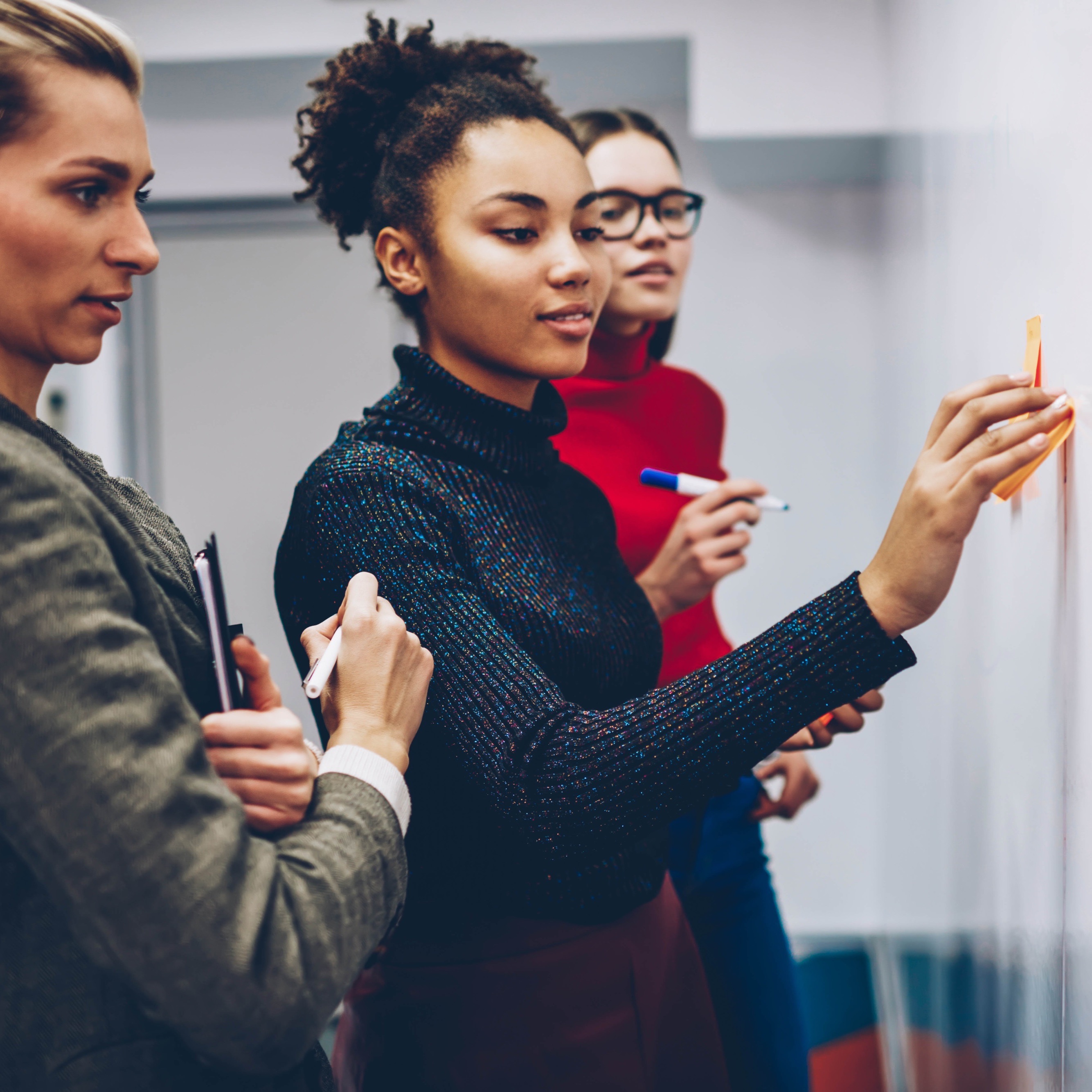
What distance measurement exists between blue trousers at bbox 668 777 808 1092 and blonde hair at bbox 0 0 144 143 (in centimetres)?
97

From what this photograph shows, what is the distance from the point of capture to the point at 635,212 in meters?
1.51

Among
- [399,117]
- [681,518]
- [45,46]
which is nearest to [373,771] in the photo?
[45,46]

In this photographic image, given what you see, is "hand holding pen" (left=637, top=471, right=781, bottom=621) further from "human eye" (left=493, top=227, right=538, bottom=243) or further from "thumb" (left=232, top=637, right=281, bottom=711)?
"thumb" (left=232, top=637, right=281, bottom=711)

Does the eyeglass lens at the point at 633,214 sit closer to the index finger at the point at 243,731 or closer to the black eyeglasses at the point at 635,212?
the black eyeglasses at the point at 635,212

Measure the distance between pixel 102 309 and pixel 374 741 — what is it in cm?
30

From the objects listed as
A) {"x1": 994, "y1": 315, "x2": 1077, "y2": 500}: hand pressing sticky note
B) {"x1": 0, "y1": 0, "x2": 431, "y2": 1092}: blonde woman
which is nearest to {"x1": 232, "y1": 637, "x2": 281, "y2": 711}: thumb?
{"x1": 0, "y1": 0, "x2": 431, "y2": 1092}: blonde woman

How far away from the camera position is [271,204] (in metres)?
2.61

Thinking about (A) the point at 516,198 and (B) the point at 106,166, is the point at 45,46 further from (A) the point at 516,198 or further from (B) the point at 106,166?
(A) the point at 516,198

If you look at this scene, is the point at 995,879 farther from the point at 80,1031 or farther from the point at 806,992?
the point at 806,992

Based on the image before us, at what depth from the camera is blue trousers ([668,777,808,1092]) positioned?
121 centimetres

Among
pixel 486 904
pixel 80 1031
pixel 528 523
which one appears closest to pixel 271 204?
pixel 528 523

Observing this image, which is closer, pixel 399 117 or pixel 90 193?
pixel 90 193

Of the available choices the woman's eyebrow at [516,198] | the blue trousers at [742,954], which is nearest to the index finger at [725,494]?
the blue trousers at [742,954]

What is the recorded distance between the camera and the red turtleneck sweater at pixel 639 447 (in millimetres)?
1389
